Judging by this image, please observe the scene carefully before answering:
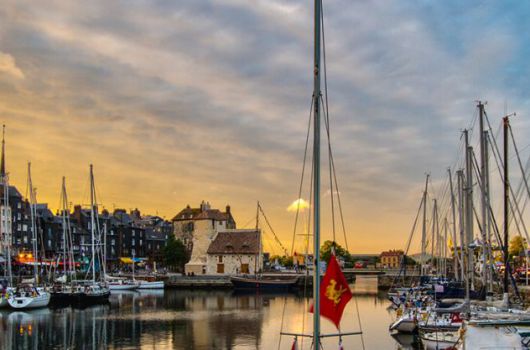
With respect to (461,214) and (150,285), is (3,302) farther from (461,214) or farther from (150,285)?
(461,214)

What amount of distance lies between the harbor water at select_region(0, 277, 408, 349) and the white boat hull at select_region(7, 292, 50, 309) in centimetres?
107

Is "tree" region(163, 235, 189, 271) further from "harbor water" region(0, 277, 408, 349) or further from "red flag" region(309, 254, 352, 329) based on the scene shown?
"red flag" region(309, 254, 352, 329)

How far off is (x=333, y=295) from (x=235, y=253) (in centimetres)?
9957

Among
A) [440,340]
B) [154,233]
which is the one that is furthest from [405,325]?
[154,233]

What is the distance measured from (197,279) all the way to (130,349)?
7115 cm

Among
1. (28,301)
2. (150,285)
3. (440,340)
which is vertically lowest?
(150,285)

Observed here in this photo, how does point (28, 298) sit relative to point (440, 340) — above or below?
below

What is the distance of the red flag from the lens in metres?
15.8

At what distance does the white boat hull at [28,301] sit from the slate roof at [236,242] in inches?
2064

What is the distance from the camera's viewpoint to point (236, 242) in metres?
116

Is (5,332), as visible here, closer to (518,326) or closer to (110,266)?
(518,326)

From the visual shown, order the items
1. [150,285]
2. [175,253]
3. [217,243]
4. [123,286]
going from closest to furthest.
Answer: [123,286] < [150,285] < [217,243] < [175,253]

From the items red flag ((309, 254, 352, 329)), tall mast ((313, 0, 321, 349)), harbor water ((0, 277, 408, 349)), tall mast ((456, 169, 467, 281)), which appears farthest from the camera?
tall mast ((456, 169, 467, 281))

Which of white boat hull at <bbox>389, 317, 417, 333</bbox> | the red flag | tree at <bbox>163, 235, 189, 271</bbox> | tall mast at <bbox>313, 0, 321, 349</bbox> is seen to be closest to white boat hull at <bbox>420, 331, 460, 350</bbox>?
white boat hull at <bbox>389, 317, 417, 333</bbox>
